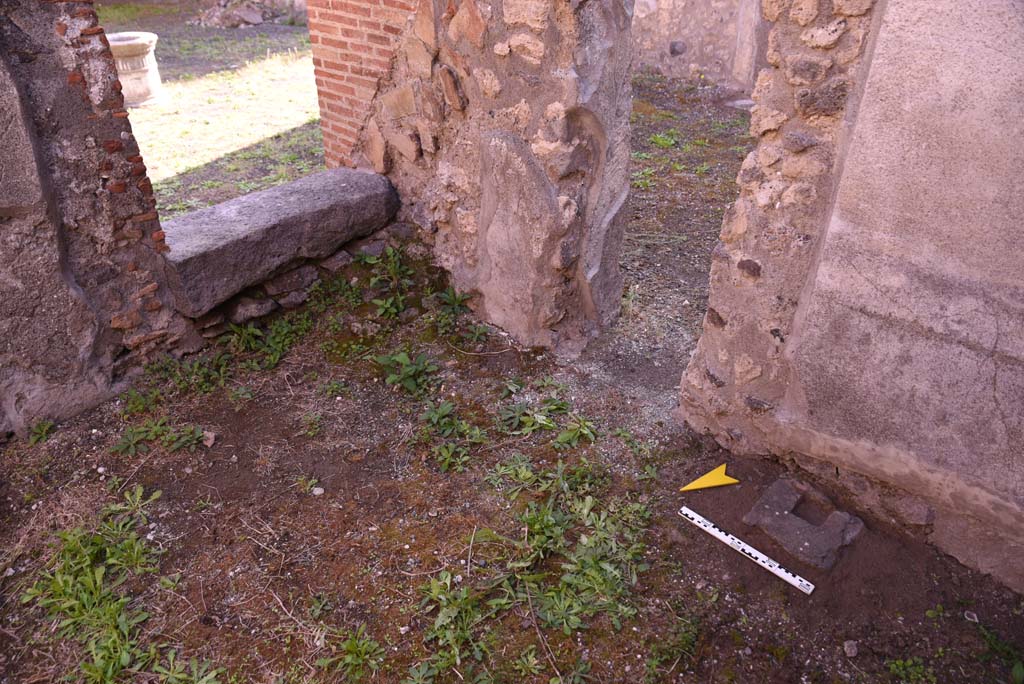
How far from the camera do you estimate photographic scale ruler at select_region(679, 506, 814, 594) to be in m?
2.38

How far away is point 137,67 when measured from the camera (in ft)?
23.6

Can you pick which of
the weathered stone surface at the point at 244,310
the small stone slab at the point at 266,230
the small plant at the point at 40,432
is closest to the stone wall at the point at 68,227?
the small plant at the point at 40,432

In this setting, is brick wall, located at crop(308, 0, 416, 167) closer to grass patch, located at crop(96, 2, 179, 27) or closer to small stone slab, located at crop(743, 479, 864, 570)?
small stone slab, located at crop(743, 479, 864, 570)

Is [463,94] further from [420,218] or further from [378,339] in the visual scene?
[378,339]

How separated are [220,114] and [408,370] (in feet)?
16.2

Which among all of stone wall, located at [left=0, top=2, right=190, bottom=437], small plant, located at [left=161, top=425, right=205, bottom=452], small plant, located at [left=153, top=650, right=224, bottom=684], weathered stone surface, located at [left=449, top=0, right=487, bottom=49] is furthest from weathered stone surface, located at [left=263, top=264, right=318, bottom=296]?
small plant, located at [left=153, top=650, right=224, bottom=684]

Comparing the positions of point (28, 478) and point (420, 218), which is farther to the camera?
point (420, 218)

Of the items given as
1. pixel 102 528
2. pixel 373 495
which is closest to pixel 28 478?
pixel 102 528

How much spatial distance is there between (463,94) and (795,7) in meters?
1.72

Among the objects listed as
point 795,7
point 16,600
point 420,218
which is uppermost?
point 795,7

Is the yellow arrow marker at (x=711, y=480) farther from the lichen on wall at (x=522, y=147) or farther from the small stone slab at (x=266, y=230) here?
the small stone slab at (x=266, y=230)

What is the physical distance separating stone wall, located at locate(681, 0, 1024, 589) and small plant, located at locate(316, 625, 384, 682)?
61.0 inches

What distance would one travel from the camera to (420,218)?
4.08 meters

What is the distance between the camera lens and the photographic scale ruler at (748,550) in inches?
93.6
